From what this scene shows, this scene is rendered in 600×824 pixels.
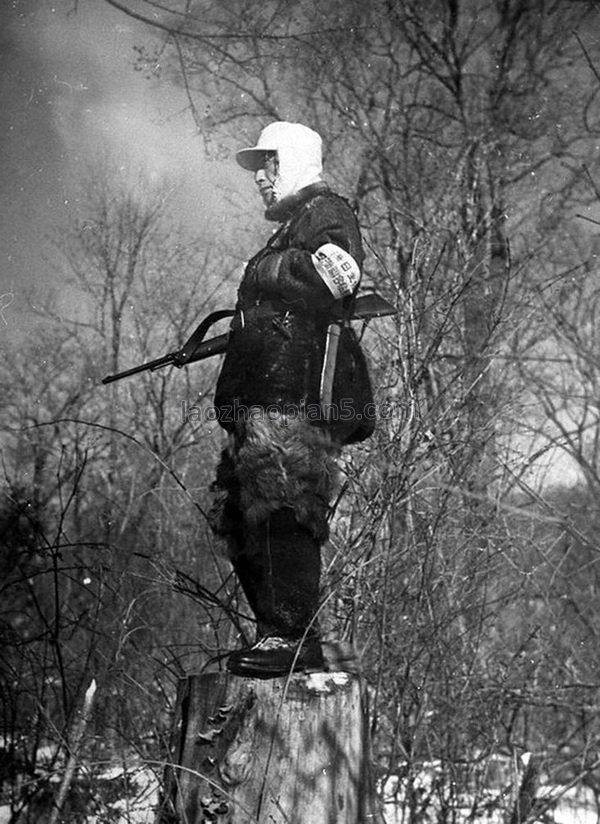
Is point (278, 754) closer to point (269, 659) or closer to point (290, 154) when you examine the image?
point (269, 659)

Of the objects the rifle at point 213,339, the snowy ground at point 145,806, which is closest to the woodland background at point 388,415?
the snowy ground at point 145,806

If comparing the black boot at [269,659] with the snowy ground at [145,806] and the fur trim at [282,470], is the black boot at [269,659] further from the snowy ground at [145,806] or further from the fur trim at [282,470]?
the snowy ground at [145,806]

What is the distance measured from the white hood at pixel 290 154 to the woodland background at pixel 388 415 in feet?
1.39

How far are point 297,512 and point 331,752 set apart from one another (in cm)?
37

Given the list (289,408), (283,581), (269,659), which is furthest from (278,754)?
(289,408)

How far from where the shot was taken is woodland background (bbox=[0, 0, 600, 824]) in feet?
6.36

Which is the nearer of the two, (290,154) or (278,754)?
(278,754)

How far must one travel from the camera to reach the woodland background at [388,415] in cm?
194

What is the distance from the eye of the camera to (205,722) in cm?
138

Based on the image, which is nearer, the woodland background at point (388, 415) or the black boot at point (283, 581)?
the black boot at point (283, 581)

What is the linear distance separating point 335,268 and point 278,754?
2.53 feet

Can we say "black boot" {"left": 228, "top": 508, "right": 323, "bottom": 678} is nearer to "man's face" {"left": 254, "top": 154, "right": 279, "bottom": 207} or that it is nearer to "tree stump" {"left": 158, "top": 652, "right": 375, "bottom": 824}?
"tree stump" {"left": 158, "top": 652, "right": 375, "bottom": 824}

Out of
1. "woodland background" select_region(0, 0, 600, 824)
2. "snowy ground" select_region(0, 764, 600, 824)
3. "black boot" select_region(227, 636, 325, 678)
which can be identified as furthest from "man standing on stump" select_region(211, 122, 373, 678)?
"snowy ground" select_region(0, 764, 600, 824)

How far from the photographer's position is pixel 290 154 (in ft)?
5.23
